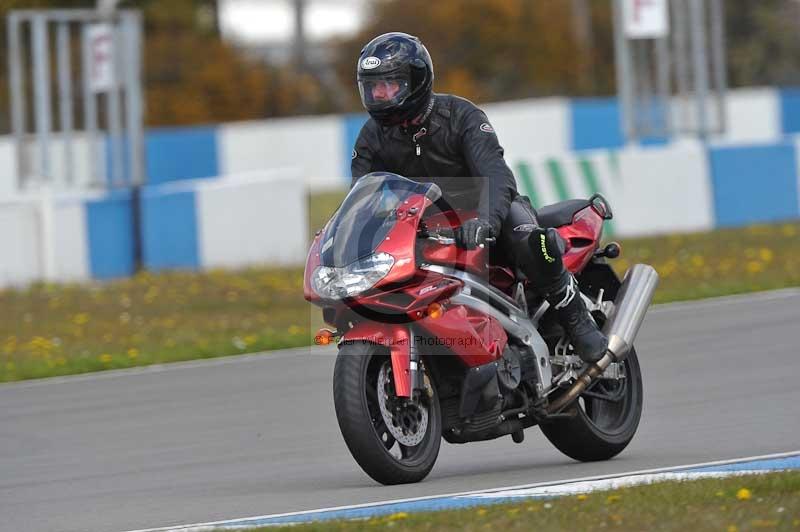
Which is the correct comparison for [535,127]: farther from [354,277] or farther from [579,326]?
[354,277]

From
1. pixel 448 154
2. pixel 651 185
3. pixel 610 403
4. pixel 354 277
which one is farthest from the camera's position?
pixel 651 185

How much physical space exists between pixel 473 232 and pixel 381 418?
2.62 feet

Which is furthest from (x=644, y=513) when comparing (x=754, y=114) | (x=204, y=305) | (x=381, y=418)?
(x=754, y=114)

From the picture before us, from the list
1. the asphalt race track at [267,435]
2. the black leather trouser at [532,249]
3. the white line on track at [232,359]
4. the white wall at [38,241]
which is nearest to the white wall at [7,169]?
the white wall at [38,241]

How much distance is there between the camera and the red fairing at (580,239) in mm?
7656

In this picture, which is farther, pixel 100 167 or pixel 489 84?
pixel 489 84

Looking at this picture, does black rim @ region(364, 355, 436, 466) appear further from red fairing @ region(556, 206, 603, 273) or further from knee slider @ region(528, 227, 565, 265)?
red fairing @ region(556, 206, 603, 273)

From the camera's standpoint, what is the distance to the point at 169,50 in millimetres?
35406

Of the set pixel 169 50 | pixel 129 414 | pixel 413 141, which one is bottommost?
pixel 129 414

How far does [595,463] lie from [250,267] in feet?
36.6

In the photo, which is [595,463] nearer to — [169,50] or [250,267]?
[250,267]

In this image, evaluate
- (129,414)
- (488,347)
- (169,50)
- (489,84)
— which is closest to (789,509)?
(488,347)

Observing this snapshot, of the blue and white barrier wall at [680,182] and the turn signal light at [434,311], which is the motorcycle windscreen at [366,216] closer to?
the turn signal light at [434,311]

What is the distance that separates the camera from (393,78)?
273 inches
